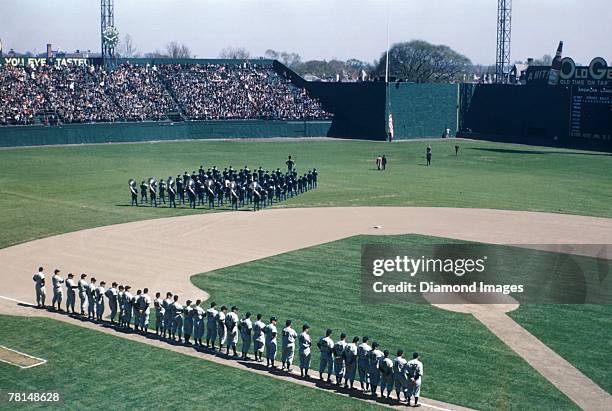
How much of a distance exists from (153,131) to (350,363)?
60.6 metres

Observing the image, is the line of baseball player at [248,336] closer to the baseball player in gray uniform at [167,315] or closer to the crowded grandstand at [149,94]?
the baseball player in gray uniform at [167,315]

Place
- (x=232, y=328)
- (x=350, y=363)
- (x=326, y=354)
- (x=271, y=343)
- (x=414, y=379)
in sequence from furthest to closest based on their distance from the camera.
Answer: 1. (x=232, y=328)
2. (x=271, y=343)
3. (x=326, y=354)
4. (x=350, y=363)
5. (x=414, y=379)

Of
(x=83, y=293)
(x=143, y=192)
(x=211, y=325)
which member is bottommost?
(x=211, y=325)

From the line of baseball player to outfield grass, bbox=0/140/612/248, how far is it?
38.0 feet

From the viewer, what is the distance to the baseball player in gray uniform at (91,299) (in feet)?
77.3

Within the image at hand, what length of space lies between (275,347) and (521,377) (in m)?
6.12

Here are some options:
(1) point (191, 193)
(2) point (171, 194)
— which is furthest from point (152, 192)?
(1) point (191, 193)

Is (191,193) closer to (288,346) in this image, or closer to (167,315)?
(167,315)

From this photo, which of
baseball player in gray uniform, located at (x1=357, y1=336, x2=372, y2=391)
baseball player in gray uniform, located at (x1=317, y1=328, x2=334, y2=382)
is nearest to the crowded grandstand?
baseball player in gray uniform, located at (x1=317, y1=328, x2=334, y2=382)

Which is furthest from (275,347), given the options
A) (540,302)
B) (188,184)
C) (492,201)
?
(492,201)

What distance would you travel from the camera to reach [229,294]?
1007 inches

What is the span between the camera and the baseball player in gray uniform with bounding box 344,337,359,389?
18.7 meters

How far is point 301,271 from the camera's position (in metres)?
28.4

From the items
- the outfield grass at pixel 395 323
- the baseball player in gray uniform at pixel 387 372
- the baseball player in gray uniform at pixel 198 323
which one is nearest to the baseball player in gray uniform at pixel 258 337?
the outfield grass at pixel 395 323
